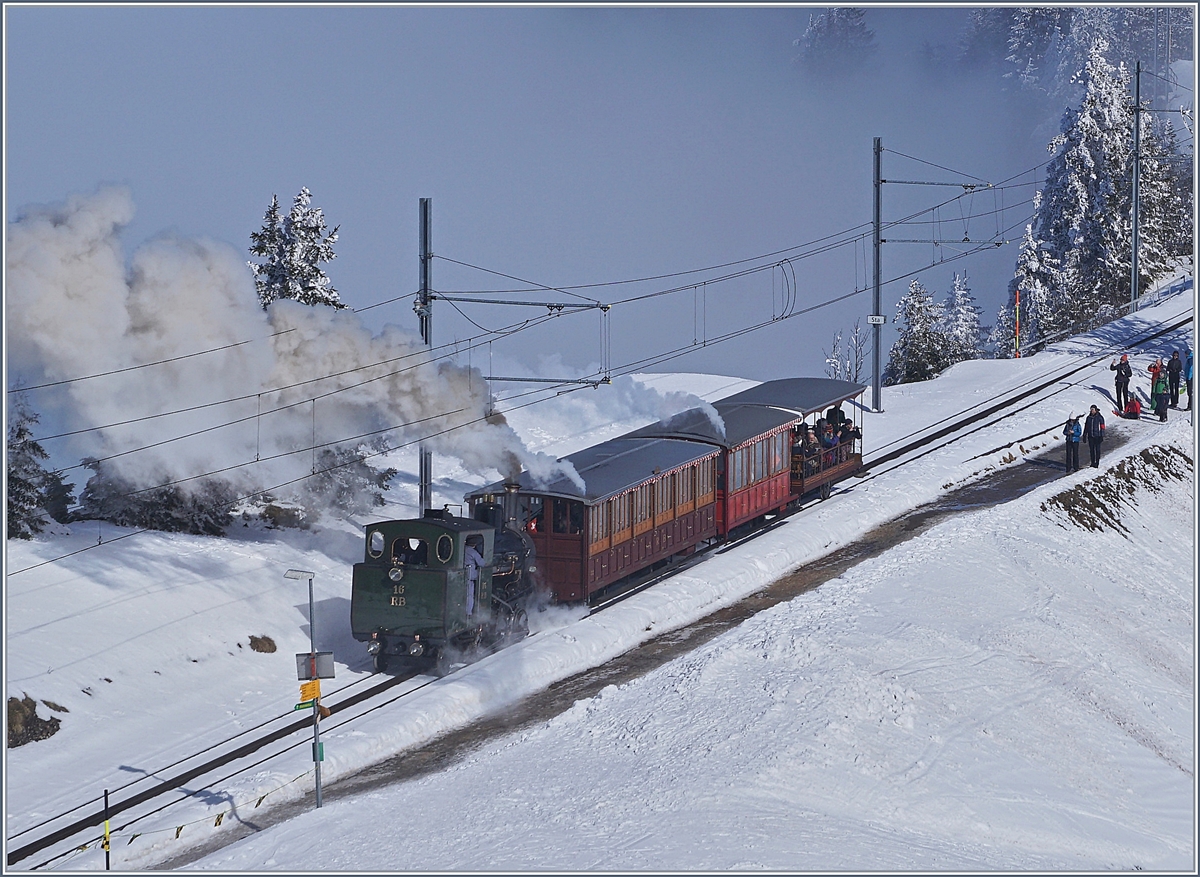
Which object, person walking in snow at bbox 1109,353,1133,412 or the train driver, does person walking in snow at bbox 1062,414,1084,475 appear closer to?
person walking in snow at bbox 1109,353,1133,412

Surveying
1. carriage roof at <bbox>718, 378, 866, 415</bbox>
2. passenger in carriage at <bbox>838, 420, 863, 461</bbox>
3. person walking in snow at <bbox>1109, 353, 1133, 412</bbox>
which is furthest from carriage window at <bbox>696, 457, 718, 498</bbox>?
person walking in snow at <bbox>1109, 353, 1133, 412</bbox>

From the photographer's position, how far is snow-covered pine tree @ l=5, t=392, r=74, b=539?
2636cm

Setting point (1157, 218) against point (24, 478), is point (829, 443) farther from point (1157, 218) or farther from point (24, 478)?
point (1157, 218)

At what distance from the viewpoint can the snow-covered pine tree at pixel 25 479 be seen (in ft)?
86.5

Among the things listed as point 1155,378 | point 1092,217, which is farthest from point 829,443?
point 1092,217

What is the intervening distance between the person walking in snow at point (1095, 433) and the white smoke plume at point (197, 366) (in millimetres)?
17606

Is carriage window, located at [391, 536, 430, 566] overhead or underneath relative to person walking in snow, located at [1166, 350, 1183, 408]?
underneath

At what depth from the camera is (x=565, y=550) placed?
92.1 feet

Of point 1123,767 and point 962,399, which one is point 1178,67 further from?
point 1123,767

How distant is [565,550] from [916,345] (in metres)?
35.8

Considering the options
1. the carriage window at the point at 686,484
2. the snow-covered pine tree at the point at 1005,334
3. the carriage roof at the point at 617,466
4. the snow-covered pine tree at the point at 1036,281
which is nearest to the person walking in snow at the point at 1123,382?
the carriage roof at the point at 617,466

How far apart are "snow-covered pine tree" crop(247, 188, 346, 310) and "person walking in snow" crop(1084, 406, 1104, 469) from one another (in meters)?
21.5

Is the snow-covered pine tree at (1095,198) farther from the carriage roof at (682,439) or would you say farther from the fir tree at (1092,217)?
the carriage roof at (682,439)

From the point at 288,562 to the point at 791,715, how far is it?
→ 1350 centimetres
